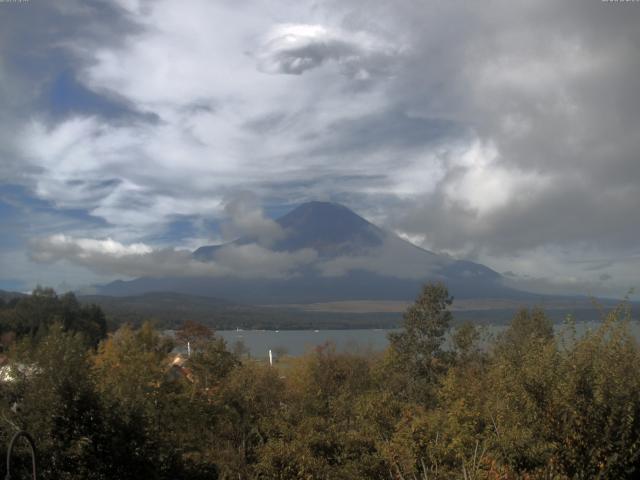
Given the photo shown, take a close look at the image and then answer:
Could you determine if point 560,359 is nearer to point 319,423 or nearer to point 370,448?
point 370,448

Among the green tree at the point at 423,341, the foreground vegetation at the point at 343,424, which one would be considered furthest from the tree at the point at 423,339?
the foreground vegetation at the point at 343,424

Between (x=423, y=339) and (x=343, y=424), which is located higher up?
(x=423, y=339)

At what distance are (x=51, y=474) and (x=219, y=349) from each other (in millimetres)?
17466

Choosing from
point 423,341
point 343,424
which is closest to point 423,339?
point 423,341

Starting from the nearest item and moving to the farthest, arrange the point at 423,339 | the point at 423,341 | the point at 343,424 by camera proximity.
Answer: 1. the point at 343,424
2. the point at 423,341
3. the point at 423,339

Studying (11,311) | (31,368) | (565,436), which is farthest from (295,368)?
(11,311)

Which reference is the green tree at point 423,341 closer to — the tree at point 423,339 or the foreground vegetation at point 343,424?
the tree at point 423,339

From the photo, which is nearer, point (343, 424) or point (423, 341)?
point (343, 424)

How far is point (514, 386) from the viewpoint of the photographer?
9688 mm

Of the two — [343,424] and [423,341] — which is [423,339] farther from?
[343,424]

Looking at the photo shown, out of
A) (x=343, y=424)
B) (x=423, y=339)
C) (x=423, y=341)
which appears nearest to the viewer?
(x=343, y=424)

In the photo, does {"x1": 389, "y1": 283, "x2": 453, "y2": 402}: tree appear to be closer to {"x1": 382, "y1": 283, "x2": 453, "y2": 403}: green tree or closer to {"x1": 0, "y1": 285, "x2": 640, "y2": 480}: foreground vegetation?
{"x1": 382, "y1": 283, "x2": 453, "y2": 403}: green tree

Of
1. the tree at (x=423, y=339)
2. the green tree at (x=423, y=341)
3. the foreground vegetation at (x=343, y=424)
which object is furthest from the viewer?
the tree at (x=423, y=339)

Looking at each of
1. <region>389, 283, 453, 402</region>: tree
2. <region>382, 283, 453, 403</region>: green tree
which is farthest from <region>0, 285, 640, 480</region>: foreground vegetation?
<region>389, 283, 453, 402</region>: tree
